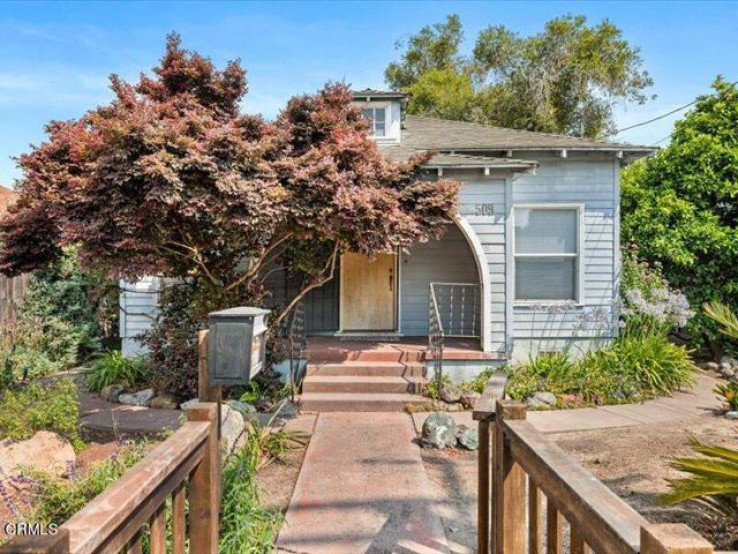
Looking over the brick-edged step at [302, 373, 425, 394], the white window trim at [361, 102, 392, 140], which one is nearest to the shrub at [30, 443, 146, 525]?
the brick-edged step at [302, 373, 425, 394]

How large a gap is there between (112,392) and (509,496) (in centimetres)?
637

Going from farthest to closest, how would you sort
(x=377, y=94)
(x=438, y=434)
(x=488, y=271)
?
1. (x=377, y=94)
2. (x=488, y=271)
3. (x=438, y=434)

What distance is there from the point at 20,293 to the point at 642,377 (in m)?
11.1

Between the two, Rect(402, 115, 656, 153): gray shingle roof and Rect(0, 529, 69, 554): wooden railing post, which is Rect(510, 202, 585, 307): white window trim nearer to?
Rect(402, 115, 656, 153): gray shingle roof

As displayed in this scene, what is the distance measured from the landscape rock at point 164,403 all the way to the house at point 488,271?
1.54 meters

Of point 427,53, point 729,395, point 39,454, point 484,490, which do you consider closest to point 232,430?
point 39,454

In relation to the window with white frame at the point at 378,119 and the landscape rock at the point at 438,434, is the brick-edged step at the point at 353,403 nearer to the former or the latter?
the landscape rock at the point at 438,434

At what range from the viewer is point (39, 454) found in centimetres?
406

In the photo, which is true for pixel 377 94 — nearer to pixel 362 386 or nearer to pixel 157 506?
pixel 362 386

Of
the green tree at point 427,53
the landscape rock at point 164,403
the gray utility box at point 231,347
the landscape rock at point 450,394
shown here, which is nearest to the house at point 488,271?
the landscape rock at point 450,394

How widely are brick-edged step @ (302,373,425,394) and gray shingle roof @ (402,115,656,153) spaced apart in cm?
379

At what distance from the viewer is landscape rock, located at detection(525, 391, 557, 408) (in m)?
6.48

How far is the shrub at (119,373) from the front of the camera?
23.3ft

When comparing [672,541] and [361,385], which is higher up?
[672,541]
